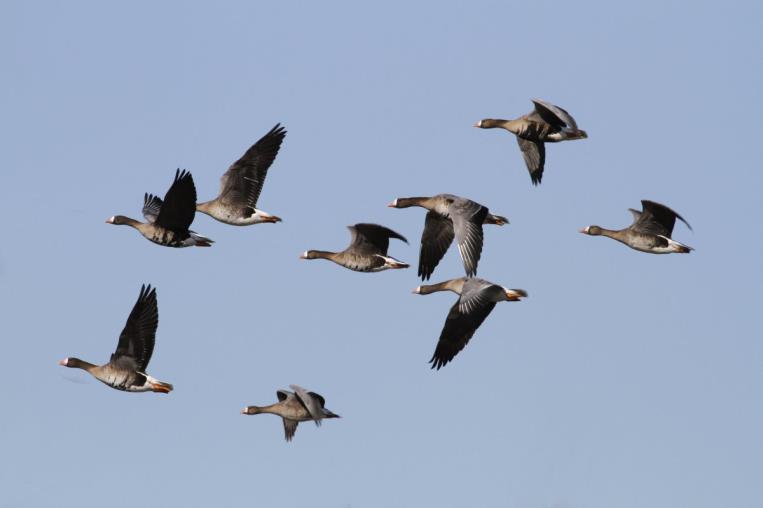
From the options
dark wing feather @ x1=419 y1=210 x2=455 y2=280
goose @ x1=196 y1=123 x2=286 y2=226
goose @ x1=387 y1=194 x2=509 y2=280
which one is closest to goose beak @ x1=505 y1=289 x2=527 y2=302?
goose @ x1=387 y1=194 x2=509 y2=280

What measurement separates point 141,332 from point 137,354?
0.54 meters

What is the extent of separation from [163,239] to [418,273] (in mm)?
6152

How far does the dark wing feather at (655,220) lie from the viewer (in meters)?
35.4

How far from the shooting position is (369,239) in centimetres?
3566

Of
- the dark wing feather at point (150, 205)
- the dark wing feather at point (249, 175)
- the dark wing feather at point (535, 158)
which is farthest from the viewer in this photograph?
the dark wing feather at point (150, 205)

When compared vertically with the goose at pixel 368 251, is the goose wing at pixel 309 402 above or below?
below

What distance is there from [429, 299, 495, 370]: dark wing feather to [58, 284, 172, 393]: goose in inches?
227

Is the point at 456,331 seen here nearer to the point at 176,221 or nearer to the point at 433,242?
the point at 433,242

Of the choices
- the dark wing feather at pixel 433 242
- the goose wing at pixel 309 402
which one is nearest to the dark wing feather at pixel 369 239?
the dark wing feather at pixel 433 242

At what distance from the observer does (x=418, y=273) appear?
3612cm

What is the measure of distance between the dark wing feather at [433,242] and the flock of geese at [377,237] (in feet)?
0.08

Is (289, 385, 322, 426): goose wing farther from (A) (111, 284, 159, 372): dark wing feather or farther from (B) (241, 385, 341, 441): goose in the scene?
(A) (111, 284, 159, 372): dark wing feather

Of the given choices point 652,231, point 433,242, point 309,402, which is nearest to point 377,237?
point 433,242

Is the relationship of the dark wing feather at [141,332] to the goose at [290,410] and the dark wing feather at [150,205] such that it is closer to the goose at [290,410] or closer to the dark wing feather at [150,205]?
the goose at [290,410]
